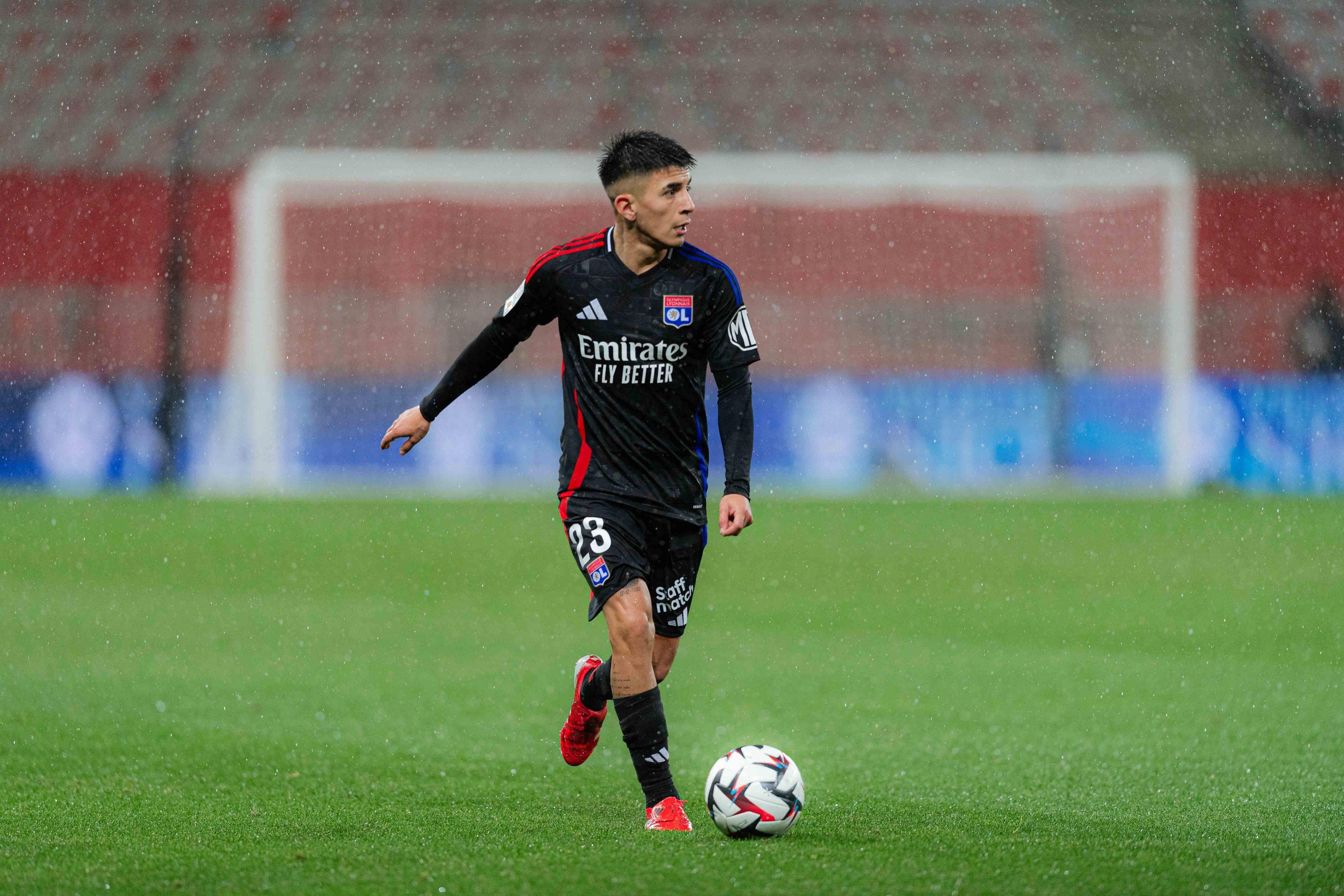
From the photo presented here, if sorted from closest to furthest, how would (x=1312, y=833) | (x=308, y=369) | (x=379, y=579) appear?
1. (x=1312, y=833)
2. (x=379, y=579)
3. (x=308, y=369)

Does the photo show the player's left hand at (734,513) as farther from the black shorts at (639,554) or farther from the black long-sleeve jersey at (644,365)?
the black shorts at (639,554)

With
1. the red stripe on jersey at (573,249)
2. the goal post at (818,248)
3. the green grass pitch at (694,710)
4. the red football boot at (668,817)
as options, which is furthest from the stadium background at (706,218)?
the red football boot at (668,817)

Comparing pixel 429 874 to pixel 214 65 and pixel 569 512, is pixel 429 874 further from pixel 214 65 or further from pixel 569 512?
pixel 214 65

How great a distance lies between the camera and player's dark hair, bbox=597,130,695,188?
453 centimetres

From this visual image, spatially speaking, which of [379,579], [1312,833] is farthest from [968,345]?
[1312,833]

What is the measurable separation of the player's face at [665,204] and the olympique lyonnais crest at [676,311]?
0.16 meters

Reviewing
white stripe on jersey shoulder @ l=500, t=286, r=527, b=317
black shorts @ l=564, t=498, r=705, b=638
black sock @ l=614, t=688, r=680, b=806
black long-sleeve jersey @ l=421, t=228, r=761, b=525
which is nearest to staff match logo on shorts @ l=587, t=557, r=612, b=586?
black shorts @ l=564, t=498, r=705, b=638

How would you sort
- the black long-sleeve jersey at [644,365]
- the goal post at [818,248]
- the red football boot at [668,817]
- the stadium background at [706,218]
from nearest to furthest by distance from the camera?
the red football boot at [668,817] → the black long-sleeve jersey at [644,365] → the stadium background at [706,218] → the goal post at [818,248]

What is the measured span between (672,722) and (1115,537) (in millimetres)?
9245

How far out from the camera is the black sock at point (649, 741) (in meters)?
4.34

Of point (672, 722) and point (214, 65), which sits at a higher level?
point (214, 65)

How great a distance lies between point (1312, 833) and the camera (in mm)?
4355

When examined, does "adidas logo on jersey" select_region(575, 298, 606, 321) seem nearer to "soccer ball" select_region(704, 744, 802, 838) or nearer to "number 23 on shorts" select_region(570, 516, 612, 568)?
"number 23 on shorts" select_region(570, 516, 612, 568)

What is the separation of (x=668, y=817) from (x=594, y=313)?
1.41 meters
